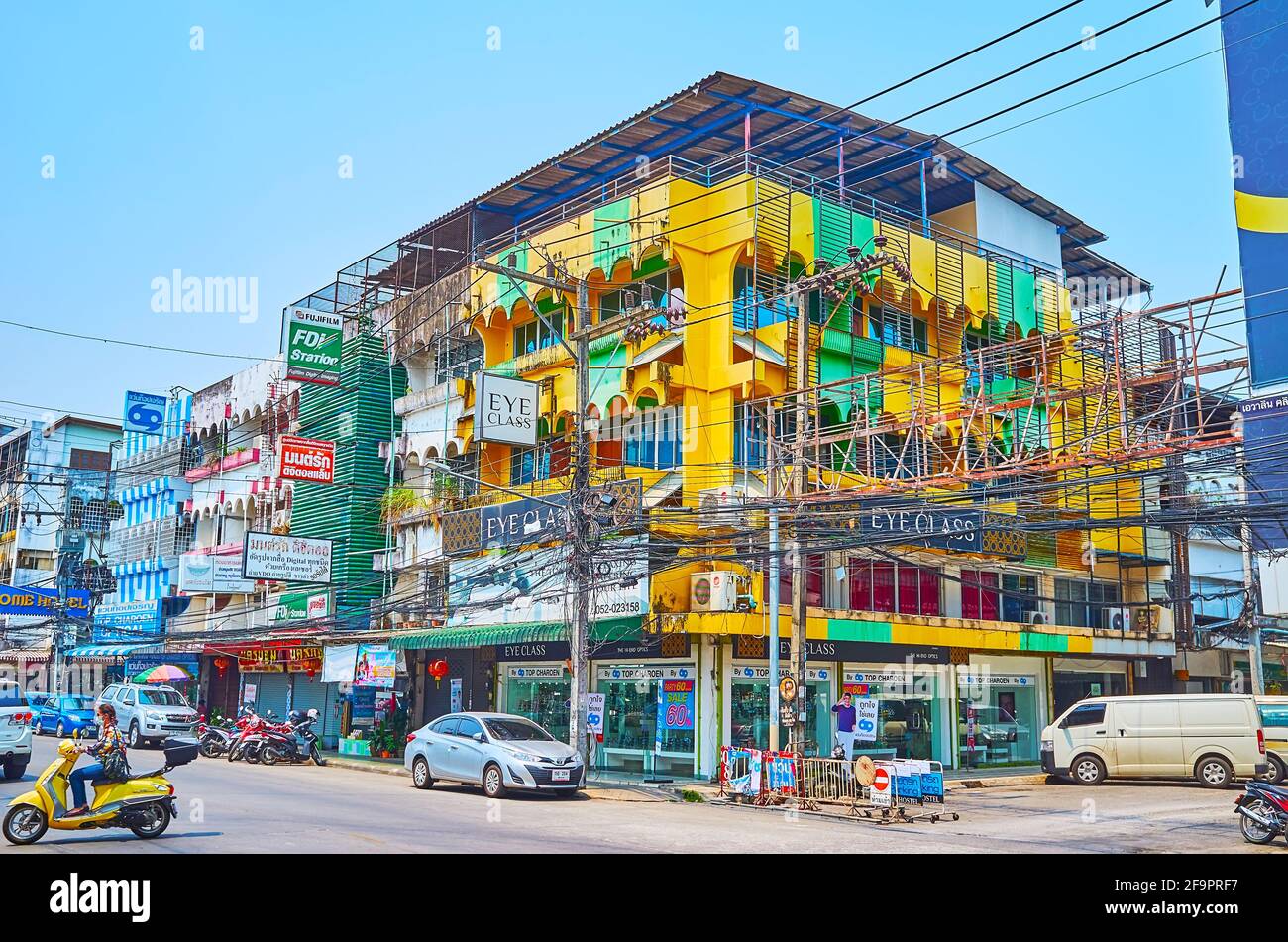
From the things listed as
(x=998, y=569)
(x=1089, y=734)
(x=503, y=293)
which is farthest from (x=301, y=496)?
(x=1089, y=734)

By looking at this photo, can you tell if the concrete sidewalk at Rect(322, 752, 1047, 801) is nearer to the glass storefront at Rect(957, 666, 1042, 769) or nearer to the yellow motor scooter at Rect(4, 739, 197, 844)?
the glass storefront at Rect(957, 666, 1042, 769)

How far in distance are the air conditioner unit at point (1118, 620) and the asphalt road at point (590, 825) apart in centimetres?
1187

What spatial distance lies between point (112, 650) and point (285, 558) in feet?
63.3

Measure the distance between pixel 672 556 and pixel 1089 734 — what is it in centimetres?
1133

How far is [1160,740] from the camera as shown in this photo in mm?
26422

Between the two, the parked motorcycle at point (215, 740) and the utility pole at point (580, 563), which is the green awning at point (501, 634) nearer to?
the utility pole at point (580, 563)

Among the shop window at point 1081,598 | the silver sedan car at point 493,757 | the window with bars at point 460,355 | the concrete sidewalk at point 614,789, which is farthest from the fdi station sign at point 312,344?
the shop window at point 1081,598

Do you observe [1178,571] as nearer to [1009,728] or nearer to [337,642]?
[1009,728]

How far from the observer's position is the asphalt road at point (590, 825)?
13.8m

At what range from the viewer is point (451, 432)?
115 feet

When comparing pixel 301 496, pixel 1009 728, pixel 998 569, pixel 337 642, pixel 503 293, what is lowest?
pixel 1009 728

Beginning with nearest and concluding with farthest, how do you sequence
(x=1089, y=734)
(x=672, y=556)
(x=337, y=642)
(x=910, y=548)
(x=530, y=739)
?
(x=530, y=739) → (x=672, y=556) → (x=1089, y=734) → (x=910, y=548) → (x=337, y=642)

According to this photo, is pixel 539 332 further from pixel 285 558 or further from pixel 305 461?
pixel 285 558

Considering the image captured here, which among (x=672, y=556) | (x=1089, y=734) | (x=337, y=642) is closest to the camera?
(x=672, y=556)
